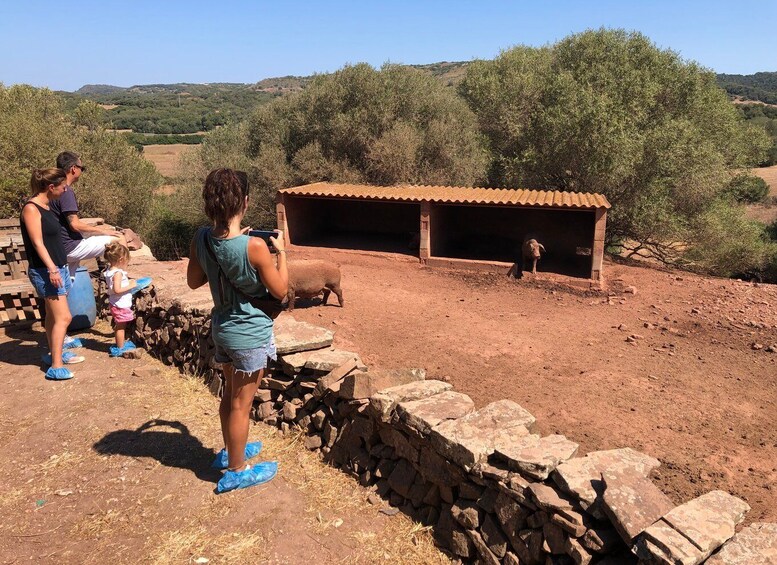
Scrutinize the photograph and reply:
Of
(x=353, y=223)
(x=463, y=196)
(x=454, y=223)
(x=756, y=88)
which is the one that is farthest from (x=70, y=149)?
(x=756, y=88)

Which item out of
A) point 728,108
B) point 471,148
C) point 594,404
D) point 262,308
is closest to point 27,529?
point 262,308

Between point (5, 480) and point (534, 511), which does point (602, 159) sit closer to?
point (534, 511)

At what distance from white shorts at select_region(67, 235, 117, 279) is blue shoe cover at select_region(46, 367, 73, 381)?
106cm

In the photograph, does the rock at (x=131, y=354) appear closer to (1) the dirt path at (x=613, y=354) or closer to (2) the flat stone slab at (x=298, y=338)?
(2) the flat stone slab at (x=298, y=338)

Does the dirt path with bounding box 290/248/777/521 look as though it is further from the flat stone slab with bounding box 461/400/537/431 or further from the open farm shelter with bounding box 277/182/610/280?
the open farm shelter with bounding box 277/182/610/280

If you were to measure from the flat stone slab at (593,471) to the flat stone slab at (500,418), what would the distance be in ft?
1.79

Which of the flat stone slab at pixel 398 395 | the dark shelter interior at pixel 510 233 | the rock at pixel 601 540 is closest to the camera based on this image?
the rock at pixel 601 540

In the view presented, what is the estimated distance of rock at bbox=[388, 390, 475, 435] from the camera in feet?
12.6

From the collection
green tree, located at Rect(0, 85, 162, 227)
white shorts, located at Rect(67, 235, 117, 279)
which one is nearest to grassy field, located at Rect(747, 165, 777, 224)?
green tree, located at Rect(0, 85, 162, 227)

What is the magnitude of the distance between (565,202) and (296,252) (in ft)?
19.6

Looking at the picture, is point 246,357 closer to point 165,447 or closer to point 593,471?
point 165,447

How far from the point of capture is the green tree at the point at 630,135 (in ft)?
49.1

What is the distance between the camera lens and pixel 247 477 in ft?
12.5

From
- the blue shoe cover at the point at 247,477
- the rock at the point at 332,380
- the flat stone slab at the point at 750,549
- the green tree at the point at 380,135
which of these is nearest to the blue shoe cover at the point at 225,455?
the blue shoe cover at the point at 247,477
